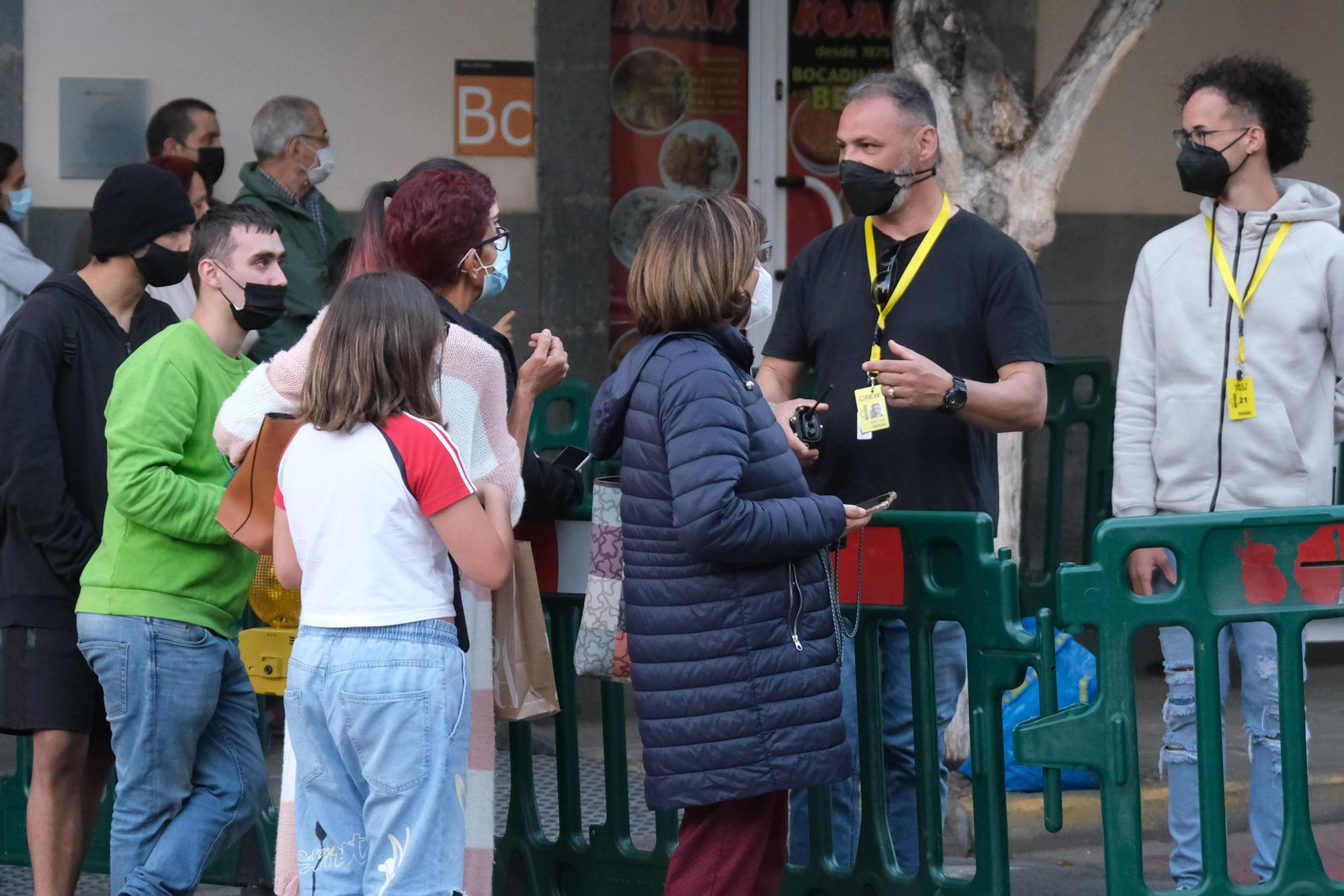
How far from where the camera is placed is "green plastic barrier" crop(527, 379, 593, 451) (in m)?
6.38

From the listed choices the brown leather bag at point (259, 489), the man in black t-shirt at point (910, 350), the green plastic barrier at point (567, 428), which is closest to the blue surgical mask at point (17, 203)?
the green plastic barrier at point (567, 428)

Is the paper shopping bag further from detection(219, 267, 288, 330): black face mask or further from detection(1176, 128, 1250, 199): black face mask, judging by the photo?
detection(1176, 128, 1250, 199): black face mask

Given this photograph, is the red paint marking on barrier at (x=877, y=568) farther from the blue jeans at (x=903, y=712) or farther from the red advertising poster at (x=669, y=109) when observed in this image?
the red advertising poster at (x=669, y=109)

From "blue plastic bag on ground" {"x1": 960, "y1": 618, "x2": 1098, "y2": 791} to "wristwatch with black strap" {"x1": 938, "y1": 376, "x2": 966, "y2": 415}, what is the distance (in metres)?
2.00

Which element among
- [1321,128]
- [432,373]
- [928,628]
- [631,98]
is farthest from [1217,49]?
[432,373]

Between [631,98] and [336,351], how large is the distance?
496cm

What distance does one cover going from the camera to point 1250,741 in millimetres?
4609

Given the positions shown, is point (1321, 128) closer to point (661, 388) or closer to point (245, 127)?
point (245, 127)

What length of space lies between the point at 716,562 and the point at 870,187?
119cm

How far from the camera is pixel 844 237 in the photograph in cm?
471

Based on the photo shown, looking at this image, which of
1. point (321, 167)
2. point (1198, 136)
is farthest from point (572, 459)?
point (321, 167)

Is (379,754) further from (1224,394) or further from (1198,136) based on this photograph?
(1198,136)

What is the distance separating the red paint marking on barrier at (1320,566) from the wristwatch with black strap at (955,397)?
78 centimetres

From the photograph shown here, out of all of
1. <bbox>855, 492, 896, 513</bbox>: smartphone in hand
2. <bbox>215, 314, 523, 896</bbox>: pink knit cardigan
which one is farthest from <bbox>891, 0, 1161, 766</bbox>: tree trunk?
<bbox>215, 314, 523, 896</bbox>: pink knit cardigan
